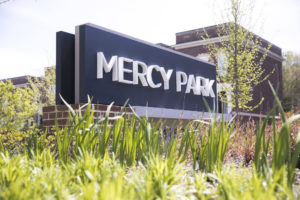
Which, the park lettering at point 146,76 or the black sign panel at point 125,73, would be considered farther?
the park lettering at point 146,76

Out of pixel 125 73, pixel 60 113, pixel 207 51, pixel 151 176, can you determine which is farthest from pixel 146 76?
pixel 207 51

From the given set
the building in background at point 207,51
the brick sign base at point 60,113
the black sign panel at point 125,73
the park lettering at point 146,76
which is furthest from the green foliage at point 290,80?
the brick sign base at point 60,113

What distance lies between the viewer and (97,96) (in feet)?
24.3

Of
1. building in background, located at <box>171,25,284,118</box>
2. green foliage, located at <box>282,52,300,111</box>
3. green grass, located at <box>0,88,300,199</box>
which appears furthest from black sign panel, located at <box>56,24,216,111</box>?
green foliage, located at <box>282,52,300,111</box>

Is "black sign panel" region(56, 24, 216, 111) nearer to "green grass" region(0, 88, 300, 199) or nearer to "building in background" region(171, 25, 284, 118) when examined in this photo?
"green grass" region(0, 88, 300, 199)

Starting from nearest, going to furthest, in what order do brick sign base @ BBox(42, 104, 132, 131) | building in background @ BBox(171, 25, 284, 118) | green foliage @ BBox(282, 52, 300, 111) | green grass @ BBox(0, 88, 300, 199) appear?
green grass @ BBox(0, 88, 300, 199), brick sign base @ BBox(42, 104, 132, 131), building in background @ BBox(171, 25, 284, 118), green foliage @ BBox(282, 52, 300, 111)

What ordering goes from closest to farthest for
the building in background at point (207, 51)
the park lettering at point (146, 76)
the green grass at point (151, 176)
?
the green grass at point (151, 176) < the park lettering at point (146, 76) < the building in background at point (207, 51)

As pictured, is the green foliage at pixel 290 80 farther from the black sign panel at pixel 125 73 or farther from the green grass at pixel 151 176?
the green grass at pixel 151 176

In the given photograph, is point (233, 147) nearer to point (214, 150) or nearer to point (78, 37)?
point (214, 150)

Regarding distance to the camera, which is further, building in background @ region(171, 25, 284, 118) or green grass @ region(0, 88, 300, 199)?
building in background @ region(171, 25, 284, 118)

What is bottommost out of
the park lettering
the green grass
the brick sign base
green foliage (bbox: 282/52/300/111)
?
the green grass

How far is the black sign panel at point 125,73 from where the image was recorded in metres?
7.28

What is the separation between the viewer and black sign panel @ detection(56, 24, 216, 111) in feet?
23.9

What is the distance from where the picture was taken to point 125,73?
324 inches
